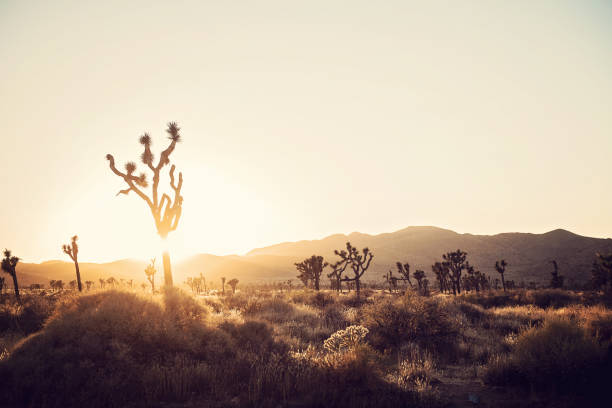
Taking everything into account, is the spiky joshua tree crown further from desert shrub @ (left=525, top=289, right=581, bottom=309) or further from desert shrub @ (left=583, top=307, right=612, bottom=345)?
desert shrub @ (left=525, top=289, right=581, bottom=309)

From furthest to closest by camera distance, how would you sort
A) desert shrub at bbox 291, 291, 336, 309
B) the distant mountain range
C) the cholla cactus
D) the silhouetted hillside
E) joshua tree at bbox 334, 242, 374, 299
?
A: the distant mountain range < the silhouetted hillside < joshua tree at bbox 334, 242, 374, 299 < desert shrub at bbox 291, 291, 336, 309 < the cholla cactus

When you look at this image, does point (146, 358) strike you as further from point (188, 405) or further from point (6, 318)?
point (6, 318)

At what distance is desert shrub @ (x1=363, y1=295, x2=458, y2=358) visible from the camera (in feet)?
39.4

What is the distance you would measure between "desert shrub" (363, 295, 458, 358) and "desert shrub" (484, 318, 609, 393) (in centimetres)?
365

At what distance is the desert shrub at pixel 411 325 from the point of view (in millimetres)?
12000

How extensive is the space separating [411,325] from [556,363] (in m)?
5.68

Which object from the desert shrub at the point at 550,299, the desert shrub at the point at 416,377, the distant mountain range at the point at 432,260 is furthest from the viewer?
the distant mountain range at the point at 432,260

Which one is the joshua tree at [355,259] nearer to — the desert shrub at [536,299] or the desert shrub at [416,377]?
the desert shrub at [536,299]

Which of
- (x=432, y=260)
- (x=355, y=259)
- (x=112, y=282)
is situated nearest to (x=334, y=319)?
(x=112, y=282)

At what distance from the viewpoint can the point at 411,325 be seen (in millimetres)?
12672

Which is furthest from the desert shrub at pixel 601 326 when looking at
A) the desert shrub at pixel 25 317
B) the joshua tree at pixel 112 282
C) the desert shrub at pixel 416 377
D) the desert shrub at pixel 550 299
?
the desert shrub at pixel 25 317

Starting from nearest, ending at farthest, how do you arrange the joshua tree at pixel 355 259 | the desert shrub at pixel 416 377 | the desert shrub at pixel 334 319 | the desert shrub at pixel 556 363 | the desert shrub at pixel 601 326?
the desert shrub at pixel 556 363, the desert shrub at pixel 416 377, the desert shrub at pixel 601 326, the desert shrub at pixel 334 319, the joshua tree at pixel 355 259

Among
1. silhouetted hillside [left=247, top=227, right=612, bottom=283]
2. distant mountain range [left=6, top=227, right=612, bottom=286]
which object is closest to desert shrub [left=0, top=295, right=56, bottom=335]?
distant mountain range [left=6, top=227, right=612, bottom=286]

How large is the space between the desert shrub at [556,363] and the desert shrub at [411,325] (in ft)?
12.0
